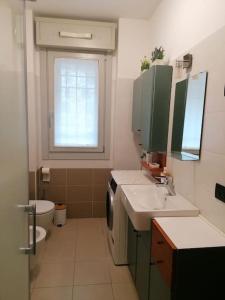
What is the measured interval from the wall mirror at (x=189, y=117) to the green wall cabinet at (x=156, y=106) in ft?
0.49

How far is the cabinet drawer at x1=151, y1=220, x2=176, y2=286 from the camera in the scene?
120 cm

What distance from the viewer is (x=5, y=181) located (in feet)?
3.20

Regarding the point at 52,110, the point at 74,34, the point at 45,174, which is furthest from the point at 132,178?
the point at 74,34

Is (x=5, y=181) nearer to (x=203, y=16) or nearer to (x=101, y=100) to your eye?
(x=203, y=16)

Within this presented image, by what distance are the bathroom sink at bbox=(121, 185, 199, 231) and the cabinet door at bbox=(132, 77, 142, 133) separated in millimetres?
865

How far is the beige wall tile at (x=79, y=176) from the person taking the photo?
130 inches

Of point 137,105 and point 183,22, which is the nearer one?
point 183,22

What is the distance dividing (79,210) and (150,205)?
1.68m

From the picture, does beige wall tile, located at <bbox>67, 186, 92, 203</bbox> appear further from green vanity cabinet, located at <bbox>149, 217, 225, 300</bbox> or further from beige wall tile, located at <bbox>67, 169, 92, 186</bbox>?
green vanity cabinet, located at <bbox>149, 217, 225, 300</bbox>

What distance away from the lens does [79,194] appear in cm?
336

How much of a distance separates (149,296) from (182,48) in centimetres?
195

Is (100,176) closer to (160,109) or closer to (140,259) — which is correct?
(160,109)

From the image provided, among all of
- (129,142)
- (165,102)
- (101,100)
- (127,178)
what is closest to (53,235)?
(127,178)

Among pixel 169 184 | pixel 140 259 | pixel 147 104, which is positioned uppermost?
pixel 147 104
